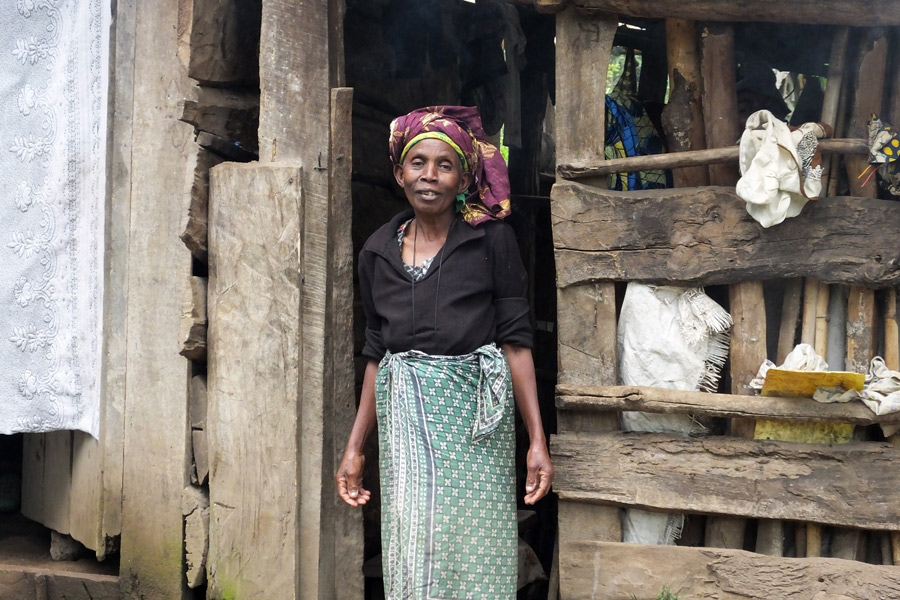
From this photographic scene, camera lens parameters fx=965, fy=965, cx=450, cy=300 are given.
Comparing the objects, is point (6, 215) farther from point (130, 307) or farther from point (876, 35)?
point (876, 35)

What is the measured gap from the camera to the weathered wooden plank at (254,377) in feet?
11.9

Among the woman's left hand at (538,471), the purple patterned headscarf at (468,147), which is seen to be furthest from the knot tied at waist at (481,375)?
the purple patterned headscarf at (468,147)

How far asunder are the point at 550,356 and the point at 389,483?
2.76m

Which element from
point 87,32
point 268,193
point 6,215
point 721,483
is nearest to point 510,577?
point 721,483

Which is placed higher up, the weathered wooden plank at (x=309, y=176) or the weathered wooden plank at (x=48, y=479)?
the weathered wooden plank at (x=309, y=176)

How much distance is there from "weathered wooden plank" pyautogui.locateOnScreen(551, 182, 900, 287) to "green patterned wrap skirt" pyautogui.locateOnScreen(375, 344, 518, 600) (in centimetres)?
55

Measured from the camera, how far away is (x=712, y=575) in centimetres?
325

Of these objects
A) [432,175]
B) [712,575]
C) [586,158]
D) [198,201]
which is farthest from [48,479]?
[712,575]

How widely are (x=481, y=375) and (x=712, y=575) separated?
1.04m

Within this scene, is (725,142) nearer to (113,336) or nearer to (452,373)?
(452,373)

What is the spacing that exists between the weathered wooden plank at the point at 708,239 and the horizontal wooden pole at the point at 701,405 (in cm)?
38

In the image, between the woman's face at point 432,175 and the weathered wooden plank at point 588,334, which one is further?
the weathered wooden plank at point 588,334

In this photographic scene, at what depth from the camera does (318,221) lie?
12.0ft

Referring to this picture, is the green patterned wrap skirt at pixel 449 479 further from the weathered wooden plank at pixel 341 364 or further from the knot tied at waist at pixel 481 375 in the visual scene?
the weathered wooden plank at pixel 341 364
